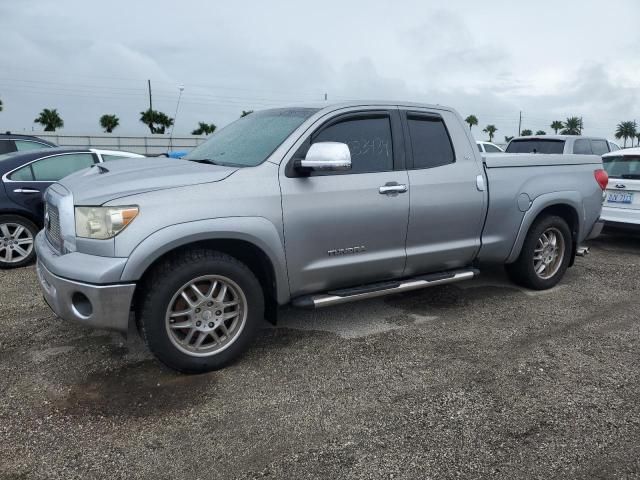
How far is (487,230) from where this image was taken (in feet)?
15.1

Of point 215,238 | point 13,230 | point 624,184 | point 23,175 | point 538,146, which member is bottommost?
point 13,230

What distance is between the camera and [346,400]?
3.08 m

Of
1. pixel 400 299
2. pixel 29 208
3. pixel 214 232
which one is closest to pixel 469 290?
pixel 400 299

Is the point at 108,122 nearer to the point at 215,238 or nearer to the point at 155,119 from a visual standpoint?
the point at 155,119

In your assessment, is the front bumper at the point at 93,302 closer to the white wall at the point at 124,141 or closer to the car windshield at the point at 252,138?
the car windshield at the point at 252,138

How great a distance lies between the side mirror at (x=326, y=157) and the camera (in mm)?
3375

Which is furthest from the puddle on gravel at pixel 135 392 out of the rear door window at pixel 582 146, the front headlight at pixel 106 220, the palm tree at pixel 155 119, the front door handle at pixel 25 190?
the palm tree at pixel 155 119

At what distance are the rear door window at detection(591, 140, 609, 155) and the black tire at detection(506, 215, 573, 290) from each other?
23.4 ft

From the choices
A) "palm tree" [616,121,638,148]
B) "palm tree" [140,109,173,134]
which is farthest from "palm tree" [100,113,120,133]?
"palm tree" [616,121,638,148]

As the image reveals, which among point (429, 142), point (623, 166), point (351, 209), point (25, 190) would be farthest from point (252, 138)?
point (623, 166)

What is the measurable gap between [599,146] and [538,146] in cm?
252

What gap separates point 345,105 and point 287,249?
129 cm

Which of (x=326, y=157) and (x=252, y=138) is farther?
(x=252, y=138)

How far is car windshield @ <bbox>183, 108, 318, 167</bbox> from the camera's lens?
3.68 m
